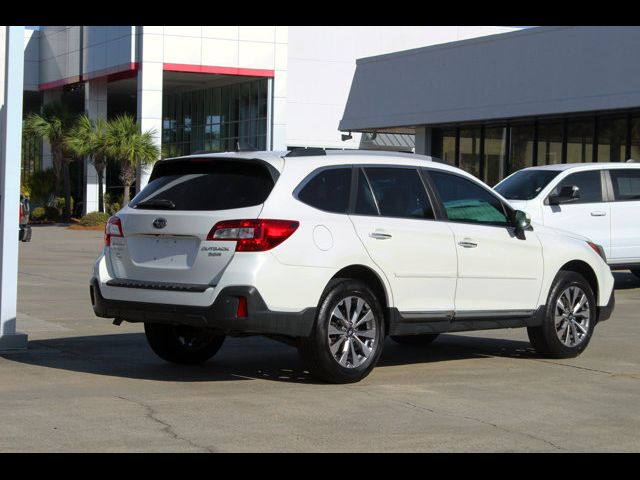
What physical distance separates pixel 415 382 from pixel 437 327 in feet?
2.11

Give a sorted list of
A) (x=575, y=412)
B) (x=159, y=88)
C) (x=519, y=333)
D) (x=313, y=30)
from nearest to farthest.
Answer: (x=575, y=412) → (x=519, y=333) → (x=159, y=88) → (x=313, y=30)

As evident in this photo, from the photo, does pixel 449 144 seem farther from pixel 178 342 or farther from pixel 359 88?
pixel 178 342

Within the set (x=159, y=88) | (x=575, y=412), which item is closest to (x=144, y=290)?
(x=575, y=412)

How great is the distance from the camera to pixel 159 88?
53.8m

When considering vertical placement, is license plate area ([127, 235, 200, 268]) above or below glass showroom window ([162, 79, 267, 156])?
below

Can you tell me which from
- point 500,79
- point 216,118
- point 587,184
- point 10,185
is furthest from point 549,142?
point 216,118

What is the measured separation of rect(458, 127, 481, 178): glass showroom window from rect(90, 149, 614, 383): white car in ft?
76.2

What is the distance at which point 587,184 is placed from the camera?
1872 cm

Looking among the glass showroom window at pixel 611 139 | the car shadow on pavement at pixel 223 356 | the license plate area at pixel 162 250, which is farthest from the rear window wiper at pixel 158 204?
the glass showroom window at pixel 611 139

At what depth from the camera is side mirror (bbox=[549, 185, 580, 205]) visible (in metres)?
18.1

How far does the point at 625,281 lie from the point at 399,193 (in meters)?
12.4

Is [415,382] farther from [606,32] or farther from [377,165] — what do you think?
[606,32]

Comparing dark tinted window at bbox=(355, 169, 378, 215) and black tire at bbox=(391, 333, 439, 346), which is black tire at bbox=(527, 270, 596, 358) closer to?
black tire at bbox=(391, 333, 439, 346)

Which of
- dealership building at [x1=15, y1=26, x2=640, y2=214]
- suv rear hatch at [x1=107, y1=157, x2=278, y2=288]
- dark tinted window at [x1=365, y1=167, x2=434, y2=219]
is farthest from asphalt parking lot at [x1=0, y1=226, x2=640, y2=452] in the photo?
dealership building at [x1=15, y1=26, x2=640, y2=214]
